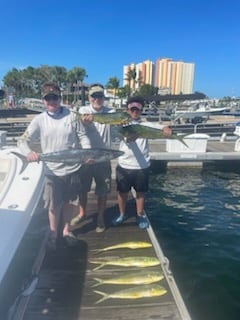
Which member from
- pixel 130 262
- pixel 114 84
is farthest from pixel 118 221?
pixel 114 84

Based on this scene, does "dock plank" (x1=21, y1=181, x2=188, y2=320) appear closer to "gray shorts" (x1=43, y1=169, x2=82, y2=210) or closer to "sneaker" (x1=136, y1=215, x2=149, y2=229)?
"sneaker" (x1=136, y1=215, x2=149, y2=229)

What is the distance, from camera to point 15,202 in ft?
10.3

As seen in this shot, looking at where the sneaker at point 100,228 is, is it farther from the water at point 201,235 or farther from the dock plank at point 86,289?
the water at point 201,235

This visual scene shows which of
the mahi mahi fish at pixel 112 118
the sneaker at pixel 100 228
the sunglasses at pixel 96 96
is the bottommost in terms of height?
the sneaker at pixel 100 228

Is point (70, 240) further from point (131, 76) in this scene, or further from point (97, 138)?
point (131, 76)

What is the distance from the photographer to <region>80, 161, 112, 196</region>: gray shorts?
12.4 ft

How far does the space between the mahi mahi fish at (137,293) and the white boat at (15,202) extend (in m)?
1.04

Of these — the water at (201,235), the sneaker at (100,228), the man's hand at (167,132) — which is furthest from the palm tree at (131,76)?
the man's hand at (167,132)

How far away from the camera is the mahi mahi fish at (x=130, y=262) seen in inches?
133

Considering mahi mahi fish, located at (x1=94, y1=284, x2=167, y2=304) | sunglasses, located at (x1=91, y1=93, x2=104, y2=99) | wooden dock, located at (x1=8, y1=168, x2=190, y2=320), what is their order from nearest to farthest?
wooden dock, located at (x1=8, y1=168, x2=190, y2=320), mahi mahi fish, located at (x1=94, y1=284, x2=167, y2=304), sunglasses, located at (x1=91, y1=93, x2=104, y2=99)

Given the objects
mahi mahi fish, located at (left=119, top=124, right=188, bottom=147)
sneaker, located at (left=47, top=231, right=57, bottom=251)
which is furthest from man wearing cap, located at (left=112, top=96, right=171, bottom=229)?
sneaker, located at (left=47, top=231, right=57, bottom=251)

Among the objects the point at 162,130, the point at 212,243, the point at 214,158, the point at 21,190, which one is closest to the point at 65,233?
the point at 21,190

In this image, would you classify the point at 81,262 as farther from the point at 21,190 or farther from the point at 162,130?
the point at 162,130

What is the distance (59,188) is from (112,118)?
3.27 feet
